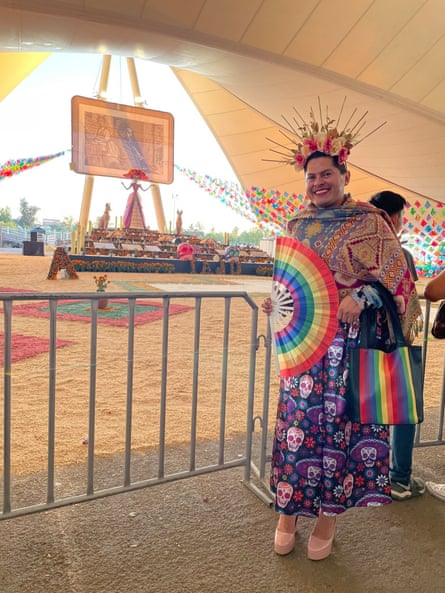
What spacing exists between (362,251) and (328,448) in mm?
830

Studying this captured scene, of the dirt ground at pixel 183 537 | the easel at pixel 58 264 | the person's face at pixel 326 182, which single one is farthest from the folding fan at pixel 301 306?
the easel at pixel 58 264

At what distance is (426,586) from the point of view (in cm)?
171

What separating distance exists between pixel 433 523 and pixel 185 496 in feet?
4.03

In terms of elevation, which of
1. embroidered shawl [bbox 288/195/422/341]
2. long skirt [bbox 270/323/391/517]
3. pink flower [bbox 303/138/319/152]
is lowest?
long skirt [bbox 270/323/391/517]

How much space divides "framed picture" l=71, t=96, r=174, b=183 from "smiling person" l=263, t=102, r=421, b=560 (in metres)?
18.7

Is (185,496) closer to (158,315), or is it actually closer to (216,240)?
(158,315)

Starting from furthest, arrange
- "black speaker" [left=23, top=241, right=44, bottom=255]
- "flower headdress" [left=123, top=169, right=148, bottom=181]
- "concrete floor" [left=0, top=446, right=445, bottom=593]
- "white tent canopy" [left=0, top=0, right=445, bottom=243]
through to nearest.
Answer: "black speaker" [left=23, top=241, right=44, bottom=255]
"flower headdress" [left=123, top=169, right=148, bottom=181]
"white tent canopy" [left=0, top=0, right=445, bottom=243]
"concrete floor" [left=0, top=446, right=445, bottom=593]

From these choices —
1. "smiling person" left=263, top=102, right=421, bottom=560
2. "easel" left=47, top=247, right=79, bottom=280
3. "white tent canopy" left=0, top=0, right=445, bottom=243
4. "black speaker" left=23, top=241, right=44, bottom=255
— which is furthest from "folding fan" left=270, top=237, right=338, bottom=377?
"black speaker" left=23, top=241, right=44, bottom=255

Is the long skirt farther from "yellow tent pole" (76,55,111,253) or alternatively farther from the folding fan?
"yellow tent pole" (76,55,111,253)

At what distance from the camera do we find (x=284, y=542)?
6.21 ft

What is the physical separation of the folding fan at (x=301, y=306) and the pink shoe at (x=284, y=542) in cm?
68

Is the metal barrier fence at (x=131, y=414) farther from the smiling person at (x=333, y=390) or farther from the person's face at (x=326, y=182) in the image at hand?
the person's face at (x=326, y=182)

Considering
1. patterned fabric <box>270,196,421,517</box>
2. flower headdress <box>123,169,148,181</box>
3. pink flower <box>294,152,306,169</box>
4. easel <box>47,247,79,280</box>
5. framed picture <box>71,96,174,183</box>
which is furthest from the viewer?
flower headdress <box>123,169,148,181</box>

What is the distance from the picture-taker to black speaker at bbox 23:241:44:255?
2544cm
